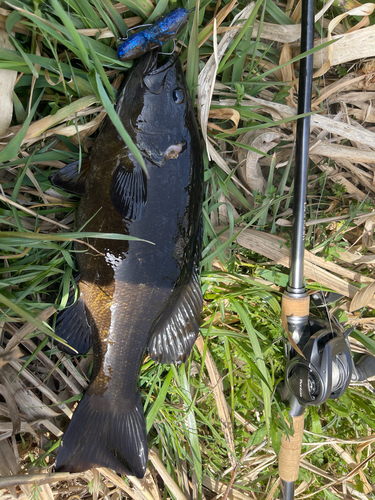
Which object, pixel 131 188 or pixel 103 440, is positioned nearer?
pixel 131 188

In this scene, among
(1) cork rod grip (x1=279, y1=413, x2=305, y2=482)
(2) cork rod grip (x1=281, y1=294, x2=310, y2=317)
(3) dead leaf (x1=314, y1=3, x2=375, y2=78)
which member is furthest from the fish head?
(1) cork rod grip (x1=279, y1=413, x2=305, y2=482)

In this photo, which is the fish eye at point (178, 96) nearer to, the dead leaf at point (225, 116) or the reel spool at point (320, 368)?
the dead leaf at point (225, 116)

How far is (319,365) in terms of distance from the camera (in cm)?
155

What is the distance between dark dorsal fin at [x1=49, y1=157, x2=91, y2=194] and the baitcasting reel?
1.37 m

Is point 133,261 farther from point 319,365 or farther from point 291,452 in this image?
point 291,452

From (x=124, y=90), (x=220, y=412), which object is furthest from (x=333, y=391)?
(x=124, y=90)

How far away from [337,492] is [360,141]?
88.5 inches

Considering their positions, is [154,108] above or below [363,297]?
above

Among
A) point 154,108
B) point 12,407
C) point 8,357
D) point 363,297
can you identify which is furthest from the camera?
point 363,297

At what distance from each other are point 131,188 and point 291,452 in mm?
1673

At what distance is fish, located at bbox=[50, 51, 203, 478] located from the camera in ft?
4.50

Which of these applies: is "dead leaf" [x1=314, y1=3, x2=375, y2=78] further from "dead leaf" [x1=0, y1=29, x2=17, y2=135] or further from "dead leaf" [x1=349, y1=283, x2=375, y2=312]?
"dead leaf" [x1=0, y1=29, x2=17, y2=135]

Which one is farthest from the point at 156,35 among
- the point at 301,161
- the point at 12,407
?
the point at 12,407

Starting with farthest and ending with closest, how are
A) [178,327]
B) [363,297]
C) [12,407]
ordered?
[363,297] < [178,327] < [12,407]
